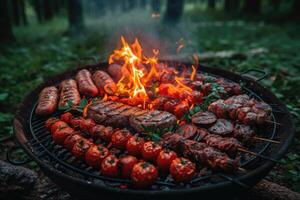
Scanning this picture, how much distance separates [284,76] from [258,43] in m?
4.39

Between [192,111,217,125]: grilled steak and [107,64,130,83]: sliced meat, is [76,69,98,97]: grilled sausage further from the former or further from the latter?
[192,111,217,125]: grilled steak

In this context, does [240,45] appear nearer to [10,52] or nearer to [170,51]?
[170,51]

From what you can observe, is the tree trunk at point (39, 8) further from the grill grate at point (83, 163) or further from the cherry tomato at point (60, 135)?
the cherry tomato at point (60, 135)

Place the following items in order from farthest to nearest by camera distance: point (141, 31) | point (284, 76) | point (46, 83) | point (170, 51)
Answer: point (141, 31)
point (170, 51)
point (284, 76)
point (46, 83)

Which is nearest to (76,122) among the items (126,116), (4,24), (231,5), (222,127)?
(126,116)

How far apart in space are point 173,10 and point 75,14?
4695mm

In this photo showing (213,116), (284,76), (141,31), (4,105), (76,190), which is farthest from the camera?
(141,31)

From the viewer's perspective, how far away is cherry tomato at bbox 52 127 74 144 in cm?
340

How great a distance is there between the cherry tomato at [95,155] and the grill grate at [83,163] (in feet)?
0.24

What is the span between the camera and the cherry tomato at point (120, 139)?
3252 mm

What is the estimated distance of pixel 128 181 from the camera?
283 cm

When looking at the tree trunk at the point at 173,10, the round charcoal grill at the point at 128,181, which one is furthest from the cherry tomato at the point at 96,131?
the tree trunk at the point at 173,10

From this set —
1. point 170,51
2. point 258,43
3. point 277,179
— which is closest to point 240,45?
point 258,43

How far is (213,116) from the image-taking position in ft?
12.0
